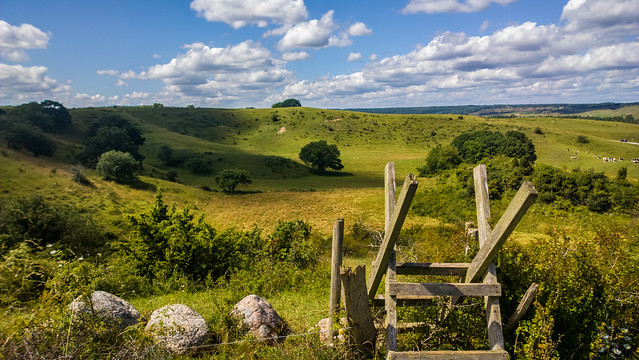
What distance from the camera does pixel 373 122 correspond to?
122m

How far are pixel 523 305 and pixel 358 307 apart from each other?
2.18 metres

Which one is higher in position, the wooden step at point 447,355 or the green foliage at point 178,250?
the wooden step at point 447,355

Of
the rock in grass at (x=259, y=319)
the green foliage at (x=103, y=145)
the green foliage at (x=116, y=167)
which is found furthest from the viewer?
the green foliage at (x=103, y=145)

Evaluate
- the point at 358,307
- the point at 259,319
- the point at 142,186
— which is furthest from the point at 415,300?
the point at 142,186

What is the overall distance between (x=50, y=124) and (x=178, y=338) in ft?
298

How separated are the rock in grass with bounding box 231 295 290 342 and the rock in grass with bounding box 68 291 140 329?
173cm

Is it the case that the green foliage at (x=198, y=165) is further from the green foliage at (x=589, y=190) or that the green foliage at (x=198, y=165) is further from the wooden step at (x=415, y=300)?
the wooden step at (x=415, y=300)

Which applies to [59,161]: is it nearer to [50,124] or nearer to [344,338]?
[50,124]

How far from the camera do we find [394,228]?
4.02 metres

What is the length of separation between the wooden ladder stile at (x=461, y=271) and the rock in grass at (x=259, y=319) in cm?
206

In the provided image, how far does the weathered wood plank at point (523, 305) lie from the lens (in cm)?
427

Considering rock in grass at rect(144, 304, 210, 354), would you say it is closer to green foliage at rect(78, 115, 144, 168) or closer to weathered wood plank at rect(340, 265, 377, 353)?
weathered wood plank at rect(340, 265, 377, 353)

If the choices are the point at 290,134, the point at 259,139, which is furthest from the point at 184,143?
the point at 290,134

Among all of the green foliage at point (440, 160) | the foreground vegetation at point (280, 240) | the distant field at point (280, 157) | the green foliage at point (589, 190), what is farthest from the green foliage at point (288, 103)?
the green foliage at point (589, 190)
